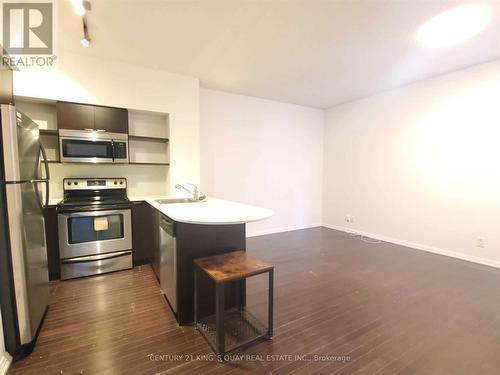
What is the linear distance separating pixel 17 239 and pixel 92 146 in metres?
1.78

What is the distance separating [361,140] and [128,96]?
14.0 feet

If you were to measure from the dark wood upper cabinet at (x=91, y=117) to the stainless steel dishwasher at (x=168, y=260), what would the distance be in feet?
5.64

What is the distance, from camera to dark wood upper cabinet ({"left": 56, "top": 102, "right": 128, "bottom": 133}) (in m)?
2.87

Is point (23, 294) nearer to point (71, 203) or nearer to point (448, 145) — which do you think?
point (71, 203)

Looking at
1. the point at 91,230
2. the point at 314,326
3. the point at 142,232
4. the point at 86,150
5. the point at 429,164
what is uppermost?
the point at 86,150

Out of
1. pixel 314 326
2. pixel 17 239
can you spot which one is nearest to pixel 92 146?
pixel 17 239

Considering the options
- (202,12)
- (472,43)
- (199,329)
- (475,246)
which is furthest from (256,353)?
(472,43)

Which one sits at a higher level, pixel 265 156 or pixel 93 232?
pixel 265 156

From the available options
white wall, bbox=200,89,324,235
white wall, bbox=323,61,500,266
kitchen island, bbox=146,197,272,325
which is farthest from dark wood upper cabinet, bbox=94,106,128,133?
white wall, bbox=323,61,500,266

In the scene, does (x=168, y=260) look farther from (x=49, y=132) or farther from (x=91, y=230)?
(x=49, y=132)

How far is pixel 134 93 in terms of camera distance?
3242 millimetres

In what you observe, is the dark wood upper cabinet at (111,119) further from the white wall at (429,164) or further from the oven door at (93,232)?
the white wall at (429,164)

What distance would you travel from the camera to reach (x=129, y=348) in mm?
1702

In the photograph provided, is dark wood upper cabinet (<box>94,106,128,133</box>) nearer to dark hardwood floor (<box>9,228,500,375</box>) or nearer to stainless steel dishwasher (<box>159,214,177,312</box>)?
stainless steel dishwasher (<box>159,214,177,312</box>)
